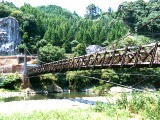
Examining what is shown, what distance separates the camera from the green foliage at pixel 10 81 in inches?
1036

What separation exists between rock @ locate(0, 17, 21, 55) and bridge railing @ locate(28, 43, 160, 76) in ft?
88.1

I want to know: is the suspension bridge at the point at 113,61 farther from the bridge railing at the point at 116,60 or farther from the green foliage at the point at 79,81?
the green foliage at the point at 79,81

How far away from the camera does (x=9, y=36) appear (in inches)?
2140

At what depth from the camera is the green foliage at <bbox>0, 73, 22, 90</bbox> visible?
2632 cm

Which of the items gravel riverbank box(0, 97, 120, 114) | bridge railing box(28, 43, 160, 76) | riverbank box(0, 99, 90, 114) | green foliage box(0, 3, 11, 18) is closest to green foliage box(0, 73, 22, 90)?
bridge railing box(28, 43, 160, 76)

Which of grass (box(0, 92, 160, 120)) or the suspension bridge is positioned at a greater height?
the suspension bridge

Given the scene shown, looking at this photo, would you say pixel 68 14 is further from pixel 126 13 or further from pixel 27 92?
pixel 27 92

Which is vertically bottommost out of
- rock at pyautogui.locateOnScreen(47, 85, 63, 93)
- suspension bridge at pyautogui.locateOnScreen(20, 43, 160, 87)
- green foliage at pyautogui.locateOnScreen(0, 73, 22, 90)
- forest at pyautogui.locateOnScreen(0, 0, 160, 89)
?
rock at pyautogui.locateOnScreen(47, 85, 63, 93)

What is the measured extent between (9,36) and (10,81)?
1197 inches

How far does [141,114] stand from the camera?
29.2ft

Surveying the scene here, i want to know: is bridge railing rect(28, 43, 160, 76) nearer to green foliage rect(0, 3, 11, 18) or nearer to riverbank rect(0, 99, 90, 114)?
riverbank rect(0, 99, 90, 114)

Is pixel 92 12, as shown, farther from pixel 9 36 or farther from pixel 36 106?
pixel 36 106

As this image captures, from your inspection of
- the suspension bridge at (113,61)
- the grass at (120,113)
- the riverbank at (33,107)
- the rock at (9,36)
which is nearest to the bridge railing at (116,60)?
the suspension bridge at (113,61)

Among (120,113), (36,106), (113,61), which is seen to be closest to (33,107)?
(36,106)
